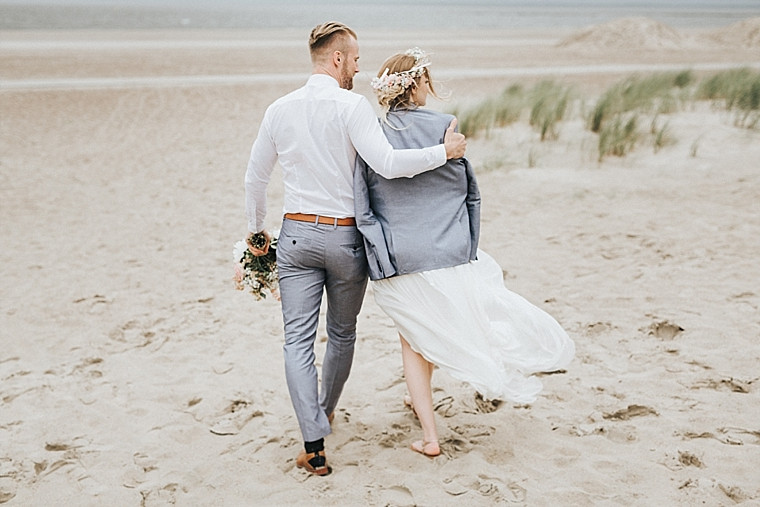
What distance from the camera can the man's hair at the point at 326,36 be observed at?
286 centimetres

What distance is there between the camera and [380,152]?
283 centimetres

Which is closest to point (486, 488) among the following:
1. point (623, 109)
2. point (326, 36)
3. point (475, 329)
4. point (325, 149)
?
point (475, 329)

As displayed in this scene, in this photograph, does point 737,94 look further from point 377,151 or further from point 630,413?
point 377,151

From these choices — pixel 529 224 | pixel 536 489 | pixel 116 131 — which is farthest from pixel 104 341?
pixel 116 131

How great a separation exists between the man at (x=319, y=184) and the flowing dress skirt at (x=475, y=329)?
9.5 inches

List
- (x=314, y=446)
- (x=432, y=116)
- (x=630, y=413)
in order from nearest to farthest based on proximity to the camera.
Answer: (x=432, y=116)
(x=314, y=446)
(x=630, y=413)

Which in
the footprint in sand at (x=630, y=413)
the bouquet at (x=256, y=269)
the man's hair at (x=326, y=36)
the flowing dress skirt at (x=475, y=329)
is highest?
the man's hair at (x=326, y=36)

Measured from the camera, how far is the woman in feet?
9.93

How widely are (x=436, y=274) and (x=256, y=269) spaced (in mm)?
845

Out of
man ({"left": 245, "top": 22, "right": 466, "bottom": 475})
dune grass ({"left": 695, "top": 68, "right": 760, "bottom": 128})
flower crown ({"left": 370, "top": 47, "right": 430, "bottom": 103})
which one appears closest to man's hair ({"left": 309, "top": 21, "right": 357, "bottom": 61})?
man ({"left": 245, "top": 22, "right": 466, "bottom": 475})

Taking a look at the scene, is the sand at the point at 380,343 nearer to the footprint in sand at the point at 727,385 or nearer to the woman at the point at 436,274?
the footprint in sand at the point at 727,385

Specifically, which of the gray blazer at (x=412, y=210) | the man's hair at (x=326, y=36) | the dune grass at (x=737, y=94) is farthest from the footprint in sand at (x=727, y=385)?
the dune grass at (x=737, y=94)

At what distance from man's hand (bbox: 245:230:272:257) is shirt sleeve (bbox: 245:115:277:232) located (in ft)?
0.09

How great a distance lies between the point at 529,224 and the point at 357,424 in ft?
12.0
